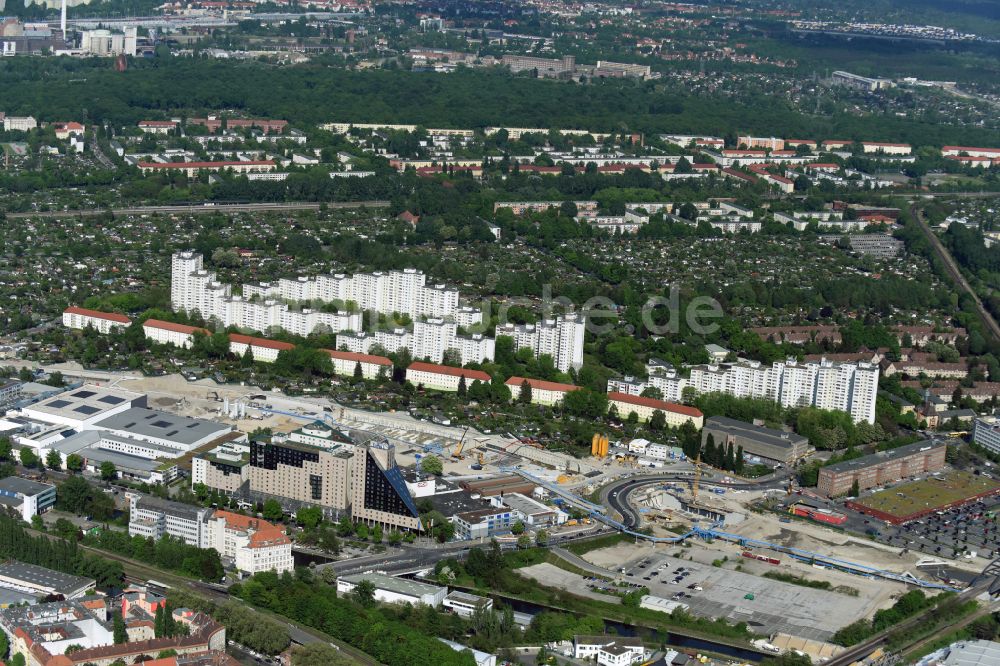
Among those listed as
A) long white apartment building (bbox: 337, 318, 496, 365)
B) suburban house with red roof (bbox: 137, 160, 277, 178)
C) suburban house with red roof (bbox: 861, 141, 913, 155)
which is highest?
suburban house with red roof (bbox: 861, 141, 913, 155)

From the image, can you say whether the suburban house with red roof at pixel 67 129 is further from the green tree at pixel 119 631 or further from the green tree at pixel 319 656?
the green tree at pixel 319 656

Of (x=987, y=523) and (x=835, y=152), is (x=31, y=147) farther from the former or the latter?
(x=987, y=523)

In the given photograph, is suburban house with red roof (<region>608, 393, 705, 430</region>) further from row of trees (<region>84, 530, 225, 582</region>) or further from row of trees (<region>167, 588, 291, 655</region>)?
row of trees (<region>167, 588, 291, 655</region>)

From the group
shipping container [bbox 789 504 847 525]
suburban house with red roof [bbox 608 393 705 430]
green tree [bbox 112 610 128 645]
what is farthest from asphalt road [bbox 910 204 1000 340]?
green tree [bbox 112 610 128 645]

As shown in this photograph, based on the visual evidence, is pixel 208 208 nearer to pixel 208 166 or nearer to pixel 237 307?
pixel 208 166

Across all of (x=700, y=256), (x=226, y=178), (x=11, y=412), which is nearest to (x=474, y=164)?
(x=226, y=178)
